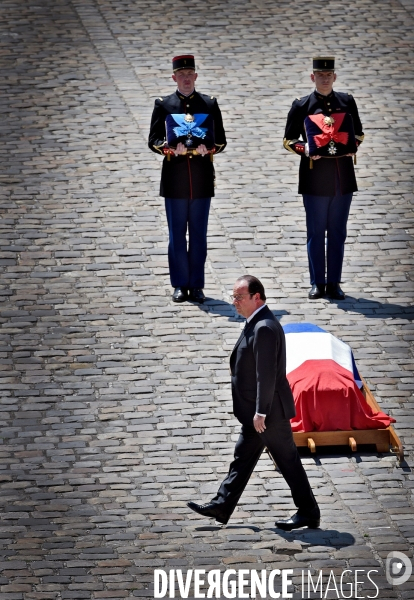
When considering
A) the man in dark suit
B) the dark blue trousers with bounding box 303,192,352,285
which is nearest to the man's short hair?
the man in dark suit

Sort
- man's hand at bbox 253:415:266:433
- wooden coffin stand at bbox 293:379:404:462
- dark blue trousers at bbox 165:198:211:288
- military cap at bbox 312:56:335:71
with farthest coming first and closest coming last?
dark blue trousers at bbox 165:198:211:288
military cap at bbox 312:56:335:71
wooden coffin stand at bbox 293:379:404:462
man's hand at bbox 253:415:266:433

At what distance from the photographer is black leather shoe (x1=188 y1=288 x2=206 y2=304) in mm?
14711

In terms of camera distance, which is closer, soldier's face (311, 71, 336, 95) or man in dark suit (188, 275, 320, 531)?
man in dark suit (188, 275, 320, 531)

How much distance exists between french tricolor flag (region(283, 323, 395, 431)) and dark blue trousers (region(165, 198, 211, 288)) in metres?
3.02

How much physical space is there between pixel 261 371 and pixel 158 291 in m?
4.96

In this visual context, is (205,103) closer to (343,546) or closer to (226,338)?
(226,338)

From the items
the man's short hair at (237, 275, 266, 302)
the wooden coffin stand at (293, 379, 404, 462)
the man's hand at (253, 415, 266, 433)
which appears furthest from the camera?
the wooden coffin stand at (293, 379, 404, 462)

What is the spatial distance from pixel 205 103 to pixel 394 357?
339 cm

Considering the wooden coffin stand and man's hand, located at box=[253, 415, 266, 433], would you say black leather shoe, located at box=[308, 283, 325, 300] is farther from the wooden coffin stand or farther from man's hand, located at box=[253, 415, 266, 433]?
man's hand, located at box=[253, 415, 266, 433]

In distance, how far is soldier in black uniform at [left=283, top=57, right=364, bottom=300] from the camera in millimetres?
14508

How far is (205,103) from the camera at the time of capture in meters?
14.6

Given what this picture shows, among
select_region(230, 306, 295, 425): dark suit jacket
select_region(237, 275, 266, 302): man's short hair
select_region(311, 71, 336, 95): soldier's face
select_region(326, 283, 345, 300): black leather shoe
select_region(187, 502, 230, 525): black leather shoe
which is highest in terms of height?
select_region(311, 71, 336, 95): soldier's face

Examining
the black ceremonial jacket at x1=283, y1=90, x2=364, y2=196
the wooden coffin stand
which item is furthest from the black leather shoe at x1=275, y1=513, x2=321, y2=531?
the black ceremonial jacket at x1=283, y1=90, x2=364, y2=196

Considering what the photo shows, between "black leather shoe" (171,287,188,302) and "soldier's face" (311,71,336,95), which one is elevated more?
"soldier's face" (311,71,336,95)
